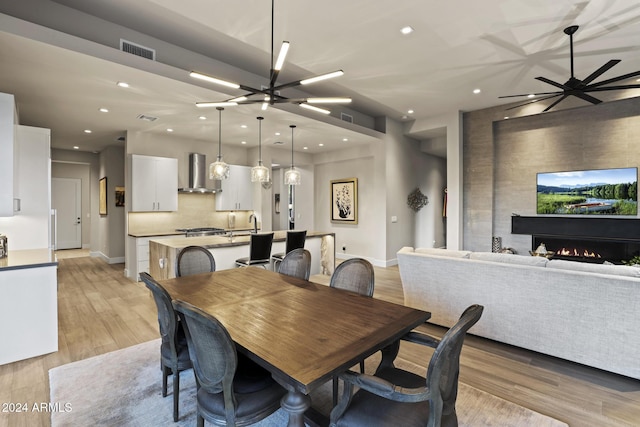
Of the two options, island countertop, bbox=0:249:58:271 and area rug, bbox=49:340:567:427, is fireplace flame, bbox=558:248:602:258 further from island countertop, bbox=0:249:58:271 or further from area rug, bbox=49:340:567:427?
island countertop, bbox=0:249:58:271

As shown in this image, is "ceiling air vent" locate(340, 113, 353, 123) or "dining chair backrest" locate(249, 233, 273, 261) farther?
"ceiling air vent" locate(340, 113, 353, 123)

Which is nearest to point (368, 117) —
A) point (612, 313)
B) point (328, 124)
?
point (328, 124)

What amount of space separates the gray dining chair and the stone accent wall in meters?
5.01

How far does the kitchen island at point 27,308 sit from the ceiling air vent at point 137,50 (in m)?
2.42

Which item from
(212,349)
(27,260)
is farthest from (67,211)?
(212,349)

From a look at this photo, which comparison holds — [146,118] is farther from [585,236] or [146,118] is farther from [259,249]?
[585,236]

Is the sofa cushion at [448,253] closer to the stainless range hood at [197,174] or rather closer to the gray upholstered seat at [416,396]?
the gray upholstered seat at [416,396]

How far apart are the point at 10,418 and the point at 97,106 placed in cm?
409

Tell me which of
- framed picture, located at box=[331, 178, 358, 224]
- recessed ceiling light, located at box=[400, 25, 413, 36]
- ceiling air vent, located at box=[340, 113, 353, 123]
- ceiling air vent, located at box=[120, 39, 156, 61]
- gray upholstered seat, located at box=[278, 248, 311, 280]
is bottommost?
gray upholstered seat, located at box=[278, 248, 311, 280]

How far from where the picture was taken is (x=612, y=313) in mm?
2432

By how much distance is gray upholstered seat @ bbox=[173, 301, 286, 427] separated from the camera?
4.43ft

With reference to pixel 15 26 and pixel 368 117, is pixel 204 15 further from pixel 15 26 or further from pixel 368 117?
pixel 368 117

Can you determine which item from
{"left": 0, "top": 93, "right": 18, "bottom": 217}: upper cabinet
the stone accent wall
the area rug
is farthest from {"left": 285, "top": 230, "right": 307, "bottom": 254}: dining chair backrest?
the stone accent wall

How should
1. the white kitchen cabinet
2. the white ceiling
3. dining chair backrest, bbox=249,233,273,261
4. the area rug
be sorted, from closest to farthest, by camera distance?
the area rug
the white ceiling
dining chair backrest, bbox=249,233,273,261
the white kitchen cabinet
